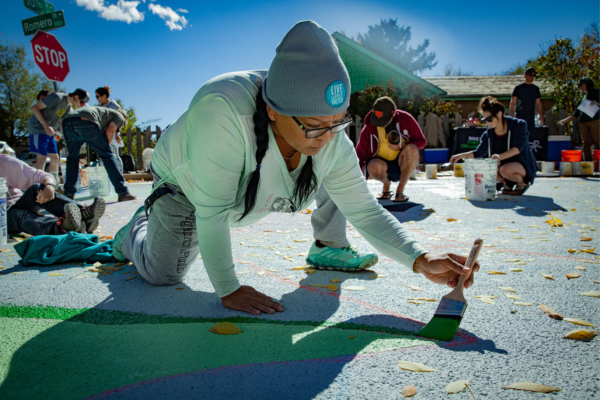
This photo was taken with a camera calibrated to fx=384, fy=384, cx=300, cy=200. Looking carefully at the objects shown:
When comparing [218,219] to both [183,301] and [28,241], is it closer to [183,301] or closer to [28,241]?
[183,301]

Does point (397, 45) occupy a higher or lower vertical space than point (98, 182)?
higher

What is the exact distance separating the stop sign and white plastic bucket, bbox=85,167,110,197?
1677 millimetres

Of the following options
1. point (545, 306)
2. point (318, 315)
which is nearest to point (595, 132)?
point (545, 306)

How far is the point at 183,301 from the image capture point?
6.93 ft

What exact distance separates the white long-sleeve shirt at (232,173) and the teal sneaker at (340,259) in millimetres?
614

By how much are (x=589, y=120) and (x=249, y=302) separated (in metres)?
10.0

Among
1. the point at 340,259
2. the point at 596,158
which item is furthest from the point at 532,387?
the point at 596,158

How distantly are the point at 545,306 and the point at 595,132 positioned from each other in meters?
Result: 9.43

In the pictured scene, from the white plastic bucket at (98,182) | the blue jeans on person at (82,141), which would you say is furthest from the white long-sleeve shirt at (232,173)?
the white plastic bucket at (98,182)

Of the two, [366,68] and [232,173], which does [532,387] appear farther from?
[366,68]

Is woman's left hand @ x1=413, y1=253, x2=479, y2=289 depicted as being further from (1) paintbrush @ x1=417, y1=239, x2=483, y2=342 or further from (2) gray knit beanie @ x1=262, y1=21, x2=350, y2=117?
(2) gray knit beanie @ x1=262, y1=21, x2=350, y2=117

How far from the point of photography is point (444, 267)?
156 cm

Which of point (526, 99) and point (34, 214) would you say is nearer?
point (34, 214)

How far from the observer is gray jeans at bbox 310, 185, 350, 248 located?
2.56 m
